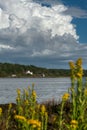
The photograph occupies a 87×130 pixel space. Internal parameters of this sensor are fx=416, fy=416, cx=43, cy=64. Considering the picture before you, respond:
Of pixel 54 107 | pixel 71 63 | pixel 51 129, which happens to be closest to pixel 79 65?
pixel 71 63

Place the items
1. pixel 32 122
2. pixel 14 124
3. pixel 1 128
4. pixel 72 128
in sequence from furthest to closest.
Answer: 1. pixel 14 124
2. pixel 1 128
3. pixel 72 128
4. pixel 32 122

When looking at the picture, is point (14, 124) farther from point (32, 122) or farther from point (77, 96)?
point (32, 122)

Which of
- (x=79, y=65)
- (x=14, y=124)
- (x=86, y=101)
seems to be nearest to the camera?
(x=79, y=65)

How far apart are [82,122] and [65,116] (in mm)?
5137

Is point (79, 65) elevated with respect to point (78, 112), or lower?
elevated

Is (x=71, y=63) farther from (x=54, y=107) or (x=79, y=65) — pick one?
(x=54, y=107)

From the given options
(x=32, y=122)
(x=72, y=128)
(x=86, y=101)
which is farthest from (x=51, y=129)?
(x=32, y=122)

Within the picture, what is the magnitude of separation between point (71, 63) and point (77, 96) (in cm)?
71

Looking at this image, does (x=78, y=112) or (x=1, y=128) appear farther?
(x=1, y=128)

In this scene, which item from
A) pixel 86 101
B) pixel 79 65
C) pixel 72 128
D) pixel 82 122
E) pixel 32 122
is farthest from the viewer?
pixel 86 101

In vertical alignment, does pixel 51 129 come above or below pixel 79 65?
below

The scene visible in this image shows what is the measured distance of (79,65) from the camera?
6574 mm

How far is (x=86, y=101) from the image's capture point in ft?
24.8

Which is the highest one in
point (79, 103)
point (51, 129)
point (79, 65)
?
point (79, 65)
